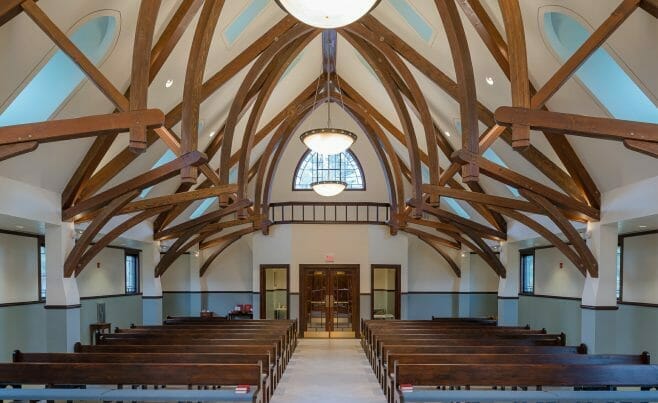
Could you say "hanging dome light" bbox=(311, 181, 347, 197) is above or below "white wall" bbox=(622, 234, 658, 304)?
above

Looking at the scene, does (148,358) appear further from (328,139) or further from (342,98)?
(342,98)

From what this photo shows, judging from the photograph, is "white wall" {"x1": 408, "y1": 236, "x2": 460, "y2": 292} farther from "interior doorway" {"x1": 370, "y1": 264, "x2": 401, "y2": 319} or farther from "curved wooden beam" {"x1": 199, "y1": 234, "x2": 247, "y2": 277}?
"curved wooden beam" {"x1": 199, "y1": 234, "x2": 247, "y2": 277}

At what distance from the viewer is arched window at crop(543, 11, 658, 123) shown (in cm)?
680

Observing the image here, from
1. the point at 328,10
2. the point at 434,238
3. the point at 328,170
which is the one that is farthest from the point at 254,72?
the point at 434,238

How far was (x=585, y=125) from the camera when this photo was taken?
528 cm

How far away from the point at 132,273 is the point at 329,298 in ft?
19.6

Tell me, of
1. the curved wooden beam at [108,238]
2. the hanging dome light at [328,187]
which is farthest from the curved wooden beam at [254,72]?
the hanging dome light at [328,187]

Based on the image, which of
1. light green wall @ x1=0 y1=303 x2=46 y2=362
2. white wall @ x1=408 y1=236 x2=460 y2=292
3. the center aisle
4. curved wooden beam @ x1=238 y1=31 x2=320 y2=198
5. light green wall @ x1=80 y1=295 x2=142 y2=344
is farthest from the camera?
white wall @ x1=408 y1=236 x2=460 y2=292

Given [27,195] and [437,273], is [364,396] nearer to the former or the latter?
[27,195]

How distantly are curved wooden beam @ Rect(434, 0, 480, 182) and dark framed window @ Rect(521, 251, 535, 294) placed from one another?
28.4ft

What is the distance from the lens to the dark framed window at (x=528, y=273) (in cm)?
1485

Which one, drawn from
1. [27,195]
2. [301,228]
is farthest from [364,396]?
[301,228]

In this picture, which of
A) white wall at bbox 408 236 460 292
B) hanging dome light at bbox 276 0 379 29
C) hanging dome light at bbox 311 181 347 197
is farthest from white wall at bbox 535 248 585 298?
hanging dome light at bbox 276 0 379 29

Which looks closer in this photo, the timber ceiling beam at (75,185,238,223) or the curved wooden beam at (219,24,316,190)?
the curved wooden beam at (219,24,316,190)
